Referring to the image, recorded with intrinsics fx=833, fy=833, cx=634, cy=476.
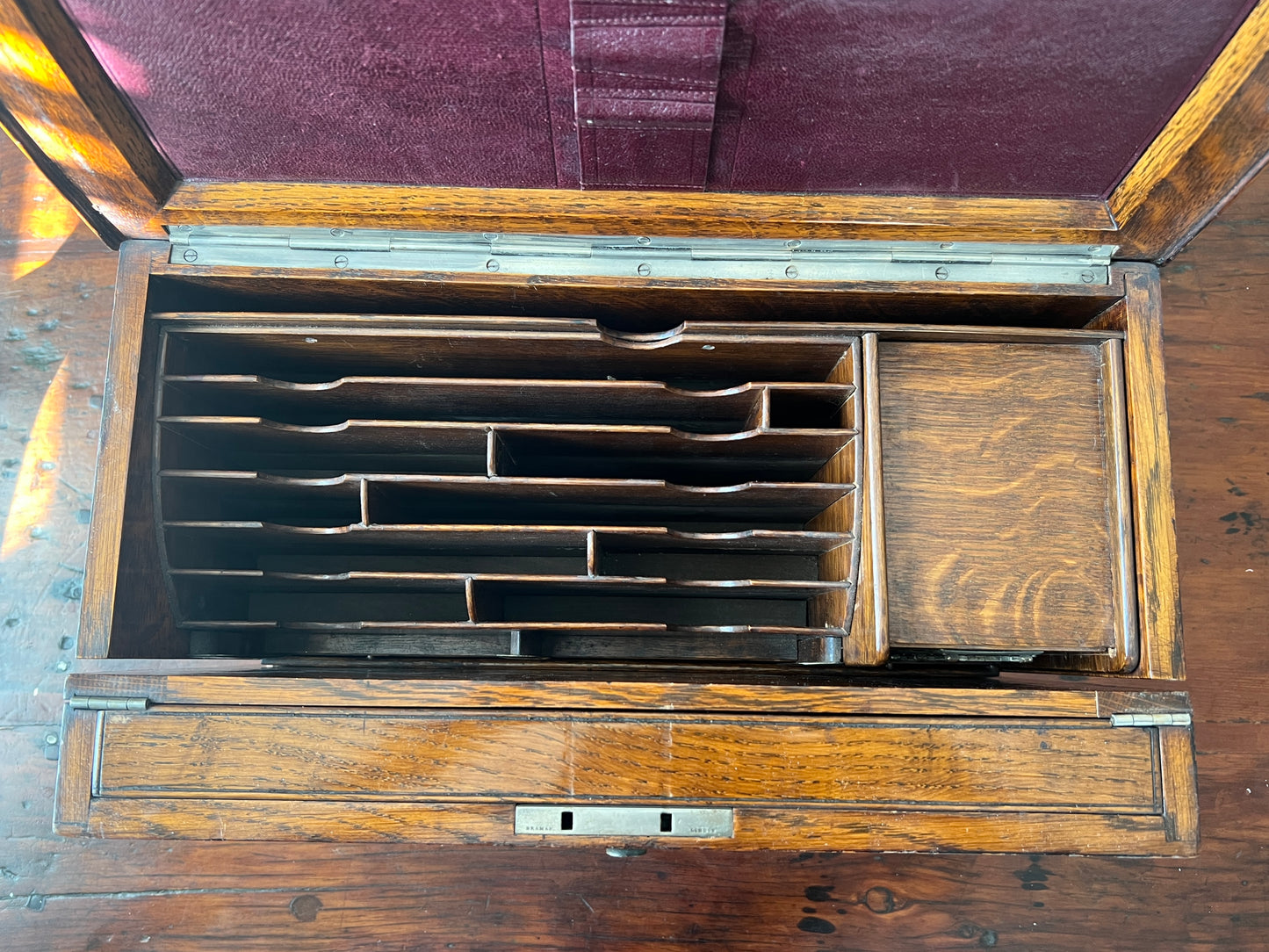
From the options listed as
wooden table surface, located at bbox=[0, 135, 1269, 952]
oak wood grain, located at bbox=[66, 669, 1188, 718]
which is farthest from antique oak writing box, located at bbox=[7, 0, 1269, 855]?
wooden table surface, located at bbox=[0, 135, 1269, 952]

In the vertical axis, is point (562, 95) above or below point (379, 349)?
above

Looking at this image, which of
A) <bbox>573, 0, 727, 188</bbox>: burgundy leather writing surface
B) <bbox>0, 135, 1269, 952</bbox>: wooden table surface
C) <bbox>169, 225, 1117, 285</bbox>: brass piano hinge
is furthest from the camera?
<bbox>0, 135, 1269, 952</bbox>: wooden table surface

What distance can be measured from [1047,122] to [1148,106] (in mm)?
111

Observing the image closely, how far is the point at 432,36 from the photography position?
93 cm

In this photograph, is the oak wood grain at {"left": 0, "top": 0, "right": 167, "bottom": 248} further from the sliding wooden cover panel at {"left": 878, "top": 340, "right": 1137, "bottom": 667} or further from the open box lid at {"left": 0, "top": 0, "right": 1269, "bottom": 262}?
the sliding wooden cover panel at {"left": 878, "top": 340, "right": 1137, "bottom": 667}

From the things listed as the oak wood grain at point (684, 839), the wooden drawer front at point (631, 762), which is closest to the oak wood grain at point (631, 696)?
the wooden drawer front at point (631, 762)

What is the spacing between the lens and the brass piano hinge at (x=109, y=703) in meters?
1.07

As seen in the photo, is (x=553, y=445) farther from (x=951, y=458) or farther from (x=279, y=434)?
(x=951, y=458)

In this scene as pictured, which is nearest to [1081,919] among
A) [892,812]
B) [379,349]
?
[892,812]

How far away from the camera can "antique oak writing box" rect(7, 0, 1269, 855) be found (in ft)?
3.16

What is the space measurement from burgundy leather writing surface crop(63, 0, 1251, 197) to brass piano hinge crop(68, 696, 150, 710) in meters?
0.70

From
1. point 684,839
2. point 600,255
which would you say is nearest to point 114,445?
point 600,255

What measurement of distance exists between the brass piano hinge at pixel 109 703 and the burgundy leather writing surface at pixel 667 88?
2.30 ft

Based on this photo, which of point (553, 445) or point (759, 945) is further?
point (759, 945)
